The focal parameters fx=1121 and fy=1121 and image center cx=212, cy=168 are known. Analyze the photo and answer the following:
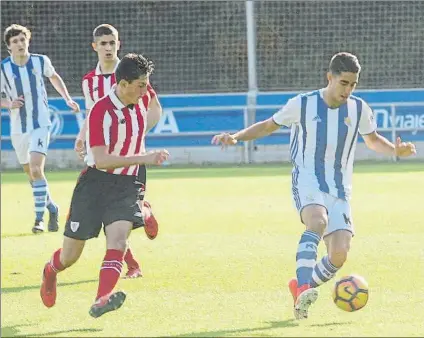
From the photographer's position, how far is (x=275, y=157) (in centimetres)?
2084

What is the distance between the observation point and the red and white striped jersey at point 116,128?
610 cm

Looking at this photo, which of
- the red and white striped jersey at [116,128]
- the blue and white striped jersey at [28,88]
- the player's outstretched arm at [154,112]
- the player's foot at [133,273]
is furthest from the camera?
the blue and white striped jersey at [28,88]

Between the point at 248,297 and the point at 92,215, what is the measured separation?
1.17m

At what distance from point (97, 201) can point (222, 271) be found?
6.23 feet

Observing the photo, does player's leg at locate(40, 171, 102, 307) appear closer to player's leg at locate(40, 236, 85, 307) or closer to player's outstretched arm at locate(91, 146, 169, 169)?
player's leg at locate(40, 236, 85, 307)

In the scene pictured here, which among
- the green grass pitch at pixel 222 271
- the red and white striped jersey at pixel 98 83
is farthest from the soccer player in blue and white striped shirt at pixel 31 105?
the red and white striped jersey at pixel 98 83

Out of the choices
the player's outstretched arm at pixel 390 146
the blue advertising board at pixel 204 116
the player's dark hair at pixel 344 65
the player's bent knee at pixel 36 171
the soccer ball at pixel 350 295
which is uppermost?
the player's dark hair at pixel 344 65

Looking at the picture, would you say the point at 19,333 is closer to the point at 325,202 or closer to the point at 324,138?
the point at 325,202

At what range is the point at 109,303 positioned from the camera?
5.51 meters

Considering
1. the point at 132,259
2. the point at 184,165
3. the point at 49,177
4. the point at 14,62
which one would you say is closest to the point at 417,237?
the point at 132,259

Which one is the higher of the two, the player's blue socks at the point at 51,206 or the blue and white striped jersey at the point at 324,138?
the blue and white striped jersey at the point at 324,138

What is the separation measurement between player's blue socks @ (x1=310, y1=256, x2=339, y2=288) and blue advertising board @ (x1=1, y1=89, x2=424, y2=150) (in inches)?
568

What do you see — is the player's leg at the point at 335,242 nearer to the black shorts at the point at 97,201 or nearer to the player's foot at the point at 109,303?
the black shorts at the point at 97,201

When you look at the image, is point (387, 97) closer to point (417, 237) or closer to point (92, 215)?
point (417, 237)
